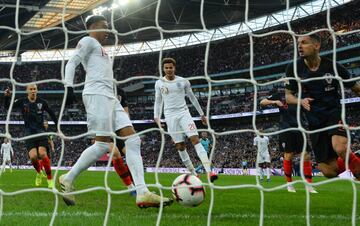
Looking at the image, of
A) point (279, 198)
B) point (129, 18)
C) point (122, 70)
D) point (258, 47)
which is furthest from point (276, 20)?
point (279, 198)

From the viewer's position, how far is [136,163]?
479 cm

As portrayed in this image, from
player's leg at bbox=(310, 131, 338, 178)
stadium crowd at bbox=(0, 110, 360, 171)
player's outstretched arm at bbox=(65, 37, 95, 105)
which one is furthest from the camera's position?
stadium crowd at bbox=(0, 110, 360, 171)

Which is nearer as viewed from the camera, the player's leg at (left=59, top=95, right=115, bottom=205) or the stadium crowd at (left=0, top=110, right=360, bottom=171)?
the player's leg at (left=59, top=95, right=115, bottom=205)

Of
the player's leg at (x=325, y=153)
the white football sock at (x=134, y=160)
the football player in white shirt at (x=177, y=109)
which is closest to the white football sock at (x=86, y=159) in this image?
the white football sock at (x=134, y=160)

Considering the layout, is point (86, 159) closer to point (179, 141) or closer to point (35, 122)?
point (179, 141)

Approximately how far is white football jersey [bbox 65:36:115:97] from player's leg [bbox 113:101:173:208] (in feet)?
1.00

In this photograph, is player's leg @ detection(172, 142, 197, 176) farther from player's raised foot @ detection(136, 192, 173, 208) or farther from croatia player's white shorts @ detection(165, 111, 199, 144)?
player's raised foot @ detection(136, 192, 173, 208)

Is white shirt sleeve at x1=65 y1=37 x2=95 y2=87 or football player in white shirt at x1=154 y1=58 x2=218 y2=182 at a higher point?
white shirt sleeve at x1=65 y1=37 x2=95 y2=87

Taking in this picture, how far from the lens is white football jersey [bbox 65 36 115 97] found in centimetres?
470

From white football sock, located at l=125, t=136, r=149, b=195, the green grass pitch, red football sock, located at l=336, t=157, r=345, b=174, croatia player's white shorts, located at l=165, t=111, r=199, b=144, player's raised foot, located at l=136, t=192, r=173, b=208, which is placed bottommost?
the green grass pitch

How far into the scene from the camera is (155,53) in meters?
44.8

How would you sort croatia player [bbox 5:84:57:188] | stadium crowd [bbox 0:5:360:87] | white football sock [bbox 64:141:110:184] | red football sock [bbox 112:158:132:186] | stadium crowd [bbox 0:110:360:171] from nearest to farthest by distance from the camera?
white football sock [bbox 64:141:110:184], red football sock [bbox 112:158:132:186], croatia player [bbox 5:84:57:188], stadium crowd [bbox 0:110:360:171], stadium crowd [bbox 0:5:360:87]

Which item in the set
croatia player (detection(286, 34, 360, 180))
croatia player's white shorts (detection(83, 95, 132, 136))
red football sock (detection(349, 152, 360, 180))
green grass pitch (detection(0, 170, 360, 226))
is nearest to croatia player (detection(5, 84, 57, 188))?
green grass pitch (detection(0, 170, 360, 226))

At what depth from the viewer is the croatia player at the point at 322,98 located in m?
4.93
